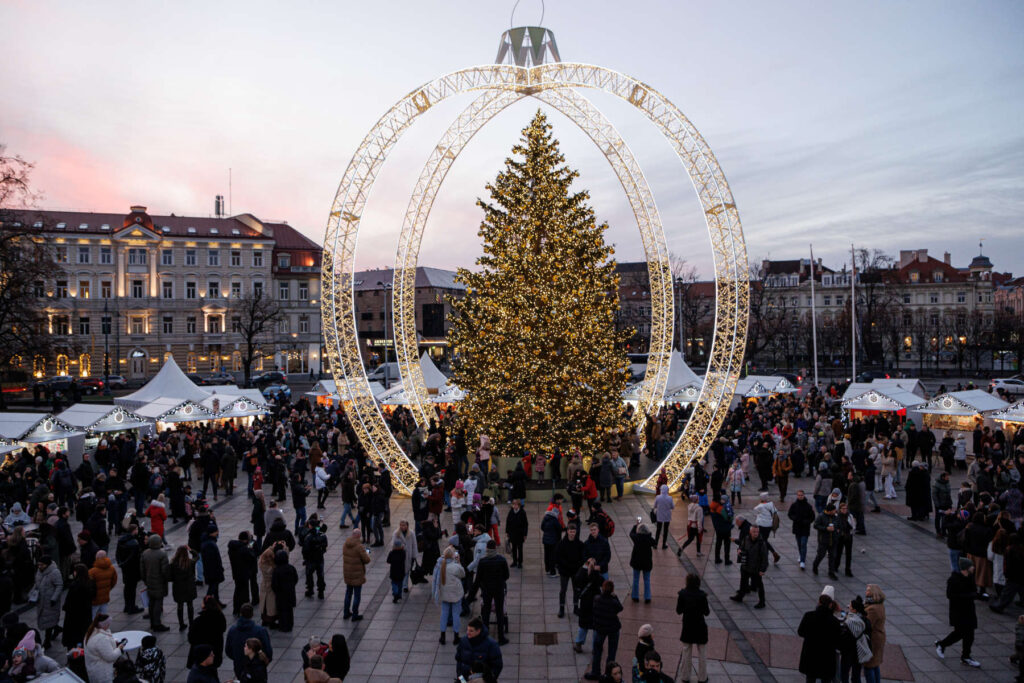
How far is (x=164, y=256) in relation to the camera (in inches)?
2461

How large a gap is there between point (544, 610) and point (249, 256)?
6104 cm

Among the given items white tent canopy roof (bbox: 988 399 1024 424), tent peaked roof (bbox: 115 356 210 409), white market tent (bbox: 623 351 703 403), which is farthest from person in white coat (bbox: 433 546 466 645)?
white market tent (bbox: 623 351 703 403)

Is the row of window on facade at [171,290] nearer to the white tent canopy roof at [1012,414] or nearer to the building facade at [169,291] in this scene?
the building facade at [169,291]

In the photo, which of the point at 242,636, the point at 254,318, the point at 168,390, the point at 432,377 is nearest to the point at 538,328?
the point at 242,636

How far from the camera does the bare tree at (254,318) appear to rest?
200 feet

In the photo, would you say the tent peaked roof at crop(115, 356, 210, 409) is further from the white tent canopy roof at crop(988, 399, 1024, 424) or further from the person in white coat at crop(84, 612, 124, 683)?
the white tent canopy roof at crop(988, 399, 1024, 424)

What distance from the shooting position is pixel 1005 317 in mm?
80500

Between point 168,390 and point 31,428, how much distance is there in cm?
1015

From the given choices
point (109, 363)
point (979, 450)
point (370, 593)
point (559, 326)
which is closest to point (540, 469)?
point (559, 326)

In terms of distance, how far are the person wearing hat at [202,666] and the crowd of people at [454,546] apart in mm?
23

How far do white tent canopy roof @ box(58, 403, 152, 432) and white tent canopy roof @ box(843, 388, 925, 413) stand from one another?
2728 cm

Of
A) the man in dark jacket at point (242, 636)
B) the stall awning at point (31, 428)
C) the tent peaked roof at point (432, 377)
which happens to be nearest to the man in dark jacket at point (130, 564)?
the man in dark jacket at point (242, 636)

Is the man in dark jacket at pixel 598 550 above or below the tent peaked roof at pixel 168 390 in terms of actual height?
below

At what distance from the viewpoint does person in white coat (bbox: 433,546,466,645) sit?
391 inches
